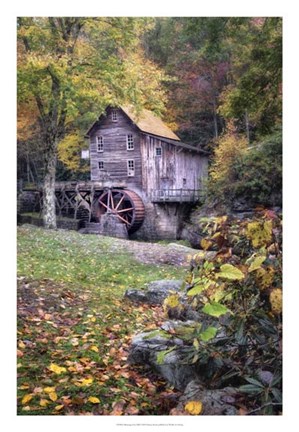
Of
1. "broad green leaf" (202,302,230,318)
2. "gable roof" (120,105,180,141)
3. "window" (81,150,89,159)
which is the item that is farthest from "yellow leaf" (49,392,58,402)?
"window" (81,150,89,159)

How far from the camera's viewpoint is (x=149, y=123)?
12.8ft

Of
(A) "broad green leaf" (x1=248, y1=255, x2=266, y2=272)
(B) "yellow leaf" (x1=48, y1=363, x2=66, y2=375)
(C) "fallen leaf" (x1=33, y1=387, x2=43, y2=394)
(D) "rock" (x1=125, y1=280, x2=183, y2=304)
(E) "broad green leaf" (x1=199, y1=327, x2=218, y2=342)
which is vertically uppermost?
(A) "broad green leaf" (x1=248, y1=255, x2=266, y2=272)

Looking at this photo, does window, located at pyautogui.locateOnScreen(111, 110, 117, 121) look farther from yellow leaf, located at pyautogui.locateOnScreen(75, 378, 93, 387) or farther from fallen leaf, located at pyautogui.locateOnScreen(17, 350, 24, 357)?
yellow leaf, located at pyautogui.locateOnScreen(75, 378, 93, 387)

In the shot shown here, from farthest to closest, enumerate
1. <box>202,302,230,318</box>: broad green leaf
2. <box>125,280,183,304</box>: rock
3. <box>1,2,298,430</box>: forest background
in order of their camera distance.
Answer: <box>125,280,183,304</box>: rock, <box>1,2,298,430</box>: forest background, <box>202,302,230,318</box>: broad green leaf

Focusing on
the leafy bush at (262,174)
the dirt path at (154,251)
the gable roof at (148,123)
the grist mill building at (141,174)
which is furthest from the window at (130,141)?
the leafy bush at (262,174)

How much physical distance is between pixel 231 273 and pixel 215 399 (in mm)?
588

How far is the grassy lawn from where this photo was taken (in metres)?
1.92

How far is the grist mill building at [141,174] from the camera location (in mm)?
3613

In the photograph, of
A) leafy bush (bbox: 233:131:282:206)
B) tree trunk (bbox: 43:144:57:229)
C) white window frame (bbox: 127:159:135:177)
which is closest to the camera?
leafy bush (bbox: 233:131:282:206)

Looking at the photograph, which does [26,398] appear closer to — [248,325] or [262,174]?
[248,325]

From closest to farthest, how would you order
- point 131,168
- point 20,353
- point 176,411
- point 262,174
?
point 176,411 → point 20,353 → point 262,174 → point 131,168

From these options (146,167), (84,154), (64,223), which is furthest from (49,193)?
(146,167)
